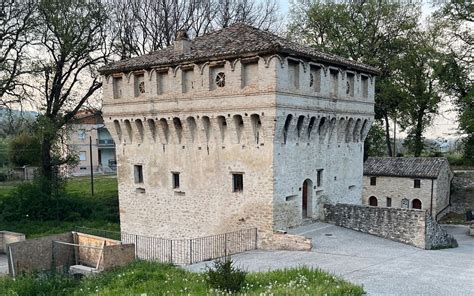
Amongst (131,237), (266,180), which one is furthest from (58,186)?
(266,180)

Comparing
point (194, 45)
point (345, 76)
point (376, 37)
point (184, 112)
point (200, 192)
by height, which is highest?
point (376, 37)

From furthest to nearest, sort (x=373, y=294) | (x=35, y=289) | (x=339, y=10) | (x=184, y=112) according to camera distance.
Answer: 1. (x=339, y=10)
2. (x=184, y=112)
3. (x=35, y=289)
4. (x=373, y=294)

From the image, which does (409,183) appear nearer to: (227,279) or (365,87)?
(365,87)

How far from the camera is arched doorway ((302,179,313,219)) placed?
20.9m

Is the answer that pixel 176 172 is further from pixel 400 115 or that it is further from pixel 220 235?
pixel 400 115

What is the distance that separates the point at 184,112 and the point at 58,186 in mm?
15559

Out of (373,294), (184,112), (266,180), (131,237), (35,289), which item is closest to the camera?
(373,294)

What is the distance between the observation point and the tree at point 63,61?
28453mm

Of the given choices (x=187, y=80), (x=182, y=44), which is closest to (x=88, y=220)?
(x=187, y=80)

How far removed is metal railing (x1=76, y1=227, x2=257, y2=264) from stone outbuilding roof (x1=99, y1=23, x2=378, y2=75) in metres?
7.31

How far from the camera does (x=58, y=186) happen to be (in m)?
31.8

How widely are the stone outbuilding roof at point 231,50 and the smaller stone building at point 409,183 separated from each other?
10998 mm

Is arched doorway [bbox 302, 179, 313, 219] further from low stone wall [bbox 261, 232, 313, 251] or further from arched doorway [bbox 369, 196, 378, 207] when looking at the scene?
arched doorway [bbox 369, 196, 378, 207]

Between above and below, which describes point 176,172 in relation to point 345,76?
below
